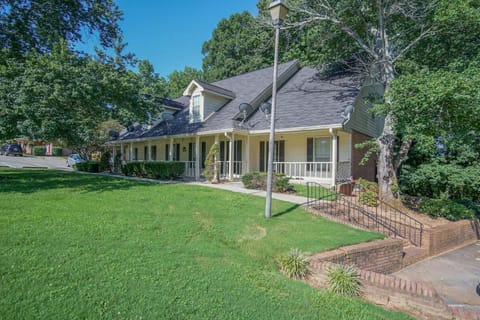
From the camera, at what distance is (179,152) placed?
20.2m

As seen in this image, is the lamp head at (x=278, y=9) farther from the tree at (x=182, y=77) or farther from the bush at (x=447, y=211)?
the tree at (x=182, y=77)

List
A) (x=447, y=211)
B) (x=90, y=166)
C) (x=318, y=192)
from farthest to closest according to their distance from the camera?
1. (x=90, y=166)
2. (x=318, y=192)
3. (x=447, y=211)

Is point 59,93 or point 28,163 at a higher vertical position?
point 59,93

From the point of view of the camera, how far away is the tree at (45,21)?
42.9 ft

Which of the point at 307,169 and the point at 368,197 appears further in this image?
the point at 307,169

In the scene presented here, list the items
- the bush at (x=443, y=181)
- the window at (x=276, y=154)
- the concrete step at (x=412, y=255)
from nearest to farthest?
the concrete step at (x=412, y=255) < the bush at (x=443, y=181) < the window at (x=276, y=154)

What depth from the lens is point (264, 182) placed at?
12.3 meters

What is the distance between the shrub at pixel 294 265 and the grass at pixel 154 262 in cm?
20

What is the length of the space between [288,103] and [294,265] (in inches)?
479

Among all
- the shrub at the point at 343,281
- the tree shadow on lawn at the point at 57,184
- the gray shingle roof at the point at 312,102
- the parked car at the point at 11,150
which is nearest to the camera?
the shrub at the point at 343,281

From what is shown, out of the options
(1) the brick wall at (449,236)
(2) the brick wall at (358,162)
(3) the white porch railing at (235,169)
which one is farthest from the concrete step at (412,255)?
(3) the white porch railing at (235,169)

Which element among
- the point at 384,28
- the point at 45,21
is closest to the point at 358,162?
the point at 384,28

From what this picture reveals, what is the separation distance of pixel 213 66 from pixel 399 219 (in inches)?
1384

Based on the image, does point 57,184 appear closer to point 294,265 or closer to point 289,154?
point 294,265
